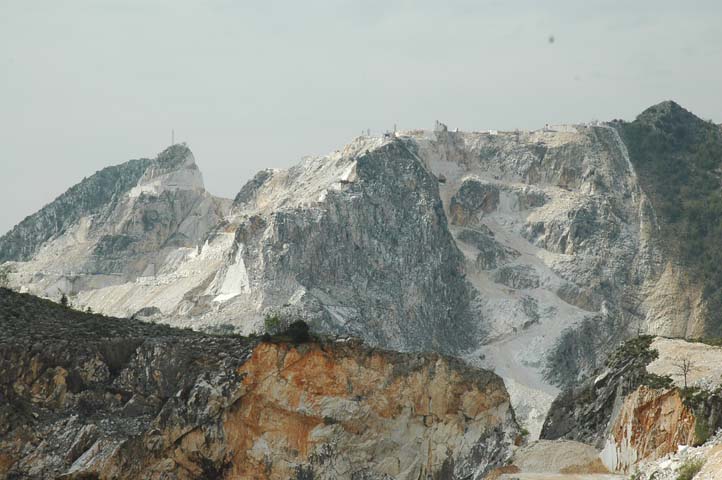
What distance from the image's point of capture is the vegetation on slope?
168850mm

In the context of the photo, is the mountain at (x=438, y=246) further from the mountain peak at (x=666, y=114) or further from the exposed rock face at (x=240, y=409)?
the exposed rock face at (x=240, y=409)

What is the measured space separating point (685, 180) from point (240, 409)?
116 meters

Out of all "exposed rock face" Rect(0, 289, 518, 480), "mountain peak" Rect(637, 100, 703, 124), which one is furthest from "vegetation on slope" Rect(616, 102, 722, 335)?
"exposed rock face" Rect(0, 289, 518, 480)

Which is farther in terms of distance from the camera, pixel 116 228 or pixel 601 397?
pixel 116 228

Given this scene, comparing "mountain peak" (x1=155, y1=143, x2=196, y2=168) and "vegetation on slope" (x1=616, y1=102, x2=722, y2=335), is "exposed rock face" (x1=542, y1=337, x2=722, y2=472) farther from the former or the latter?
"mountain peak" (x1=155, y1=143, x2=196, y2=168)

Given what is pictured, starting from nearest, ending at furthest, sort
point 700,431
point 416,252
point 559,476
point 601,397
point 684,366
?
1. point 700,431
2. point 684,366
3. point 559,476
4. point 601,397
5. point 416,252

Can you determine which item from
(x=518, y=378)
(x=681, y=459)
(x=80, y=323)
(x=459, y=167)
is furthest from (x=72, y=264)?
(x=681, y=459)

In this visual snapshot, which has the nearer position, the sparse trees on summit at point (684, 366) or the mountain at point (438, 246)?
the sparse trees on summit at point (684, 366)

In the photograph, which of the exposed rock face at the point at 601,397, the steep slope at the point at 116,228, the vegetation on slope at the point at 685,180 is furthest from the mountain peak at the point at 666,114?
the exposed rock face at the point at 601,397

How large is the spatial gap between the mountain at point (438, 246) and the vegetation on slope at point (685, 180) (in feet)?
0.81

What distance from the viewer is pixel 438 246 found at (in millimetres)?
160000

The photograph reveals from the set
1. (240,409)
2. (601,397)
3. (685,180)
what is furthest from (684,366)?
(685,180)

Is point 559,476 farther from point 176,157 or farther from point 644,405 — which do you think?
point 176,157

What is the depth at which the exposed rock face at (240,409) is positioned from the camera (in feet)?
232
